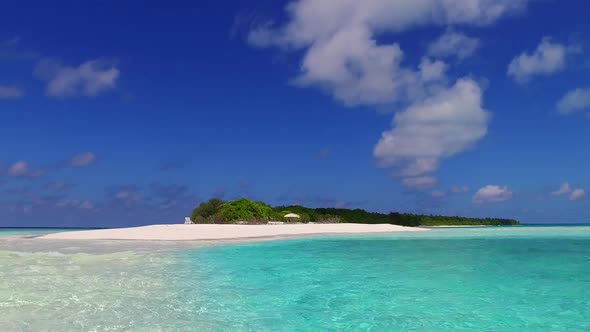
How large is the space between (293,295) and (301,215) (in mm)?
71205

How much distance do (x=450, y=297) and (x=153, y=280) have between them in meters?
8.73

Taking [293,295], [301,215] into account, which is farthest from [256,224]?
[293,295]

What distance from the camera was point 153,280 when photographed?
1372cm

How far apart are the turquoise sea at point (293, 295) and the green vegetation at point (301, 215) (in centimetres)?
4652

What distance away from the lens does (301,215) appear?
271ft

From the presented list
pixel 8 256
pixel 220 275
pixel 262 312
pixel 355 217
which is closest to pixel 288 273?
pixel 220 275

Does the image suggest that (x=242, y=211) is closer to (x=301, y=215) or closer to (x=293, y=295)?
(x=301, y=215)

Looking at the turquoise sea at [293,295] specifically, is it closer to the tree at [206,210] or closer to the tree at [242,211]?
the tree at [242,211]

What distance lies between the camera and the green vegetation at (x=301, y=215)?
65562mm

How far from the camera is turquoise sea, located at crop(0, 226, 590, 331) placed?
28.5ft

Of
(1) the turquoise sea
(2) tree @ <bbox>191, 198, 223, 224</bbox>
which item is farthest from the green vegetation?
(1) the turquoise sea

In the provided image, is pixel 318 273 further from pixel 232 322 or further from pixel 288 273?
pixel 232 322

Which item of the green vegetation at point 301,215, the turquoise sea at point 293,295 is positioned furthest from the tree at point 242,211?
the turquoise sea at point 293,295

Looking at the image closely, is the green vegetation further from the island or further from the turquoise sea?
the turquoise sea
